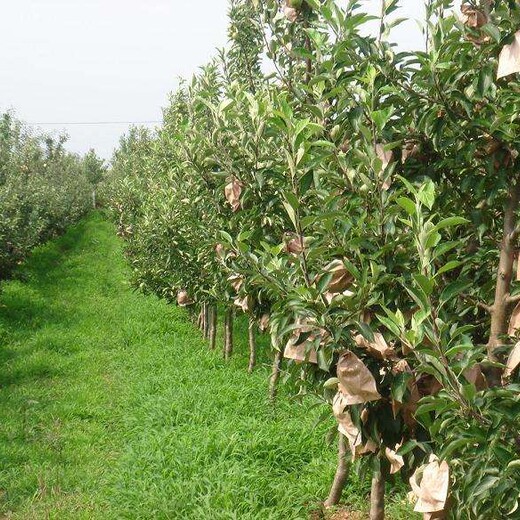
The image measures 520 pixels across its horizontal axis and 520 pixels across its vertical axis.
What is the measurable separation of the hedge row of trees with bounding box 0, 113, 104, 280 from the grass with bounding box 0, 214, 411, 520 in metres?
3.45

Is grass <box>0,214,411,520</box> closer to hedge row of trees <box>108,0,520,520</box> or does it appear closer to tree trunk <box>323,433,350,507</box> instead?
tree trunk <box>323,433,350,507</box>

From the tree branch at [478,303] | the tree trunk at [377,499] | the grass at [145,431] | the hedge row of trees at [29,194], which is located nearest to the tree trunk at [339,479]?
the grass at [145,431]

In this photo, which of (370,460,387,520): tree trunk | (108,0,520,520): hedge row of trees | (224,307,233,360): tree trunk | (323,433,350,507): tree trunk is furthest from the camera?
(224,307,233,360): tree trunk

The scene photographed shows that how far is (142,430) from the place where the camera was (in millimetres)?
5383

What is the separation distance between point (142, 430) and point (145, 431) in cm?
21

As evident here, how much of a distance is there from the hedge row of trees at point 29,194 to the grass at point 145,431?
3445 mm

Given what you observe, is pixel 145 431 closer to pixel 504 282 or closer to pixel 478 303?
pixel 478 303

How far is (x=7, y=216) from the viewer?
13219 millimetres

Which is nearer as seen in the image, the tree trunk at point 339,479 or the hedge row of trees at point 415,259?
the hedge row of trees at point 415,259

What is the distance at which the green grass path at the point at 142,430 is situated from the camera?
3977 mm

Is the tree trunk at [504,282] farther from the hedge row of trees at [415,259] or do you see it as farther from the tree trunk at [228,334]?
the tree trunk at [228,334]

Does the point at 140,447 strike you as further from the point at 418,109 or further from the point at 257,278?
the point at 418,109

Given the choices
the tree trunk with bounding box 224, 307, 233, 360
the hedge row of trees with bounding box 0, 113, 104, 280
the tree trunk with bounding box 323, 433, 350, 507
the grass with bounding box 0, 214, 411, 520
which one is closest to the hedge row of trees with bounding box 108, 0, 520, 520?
the tree trunk with bounding box 323, 433, 350, 507

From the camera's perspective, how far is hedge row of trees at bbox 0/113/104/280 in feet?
41.2
